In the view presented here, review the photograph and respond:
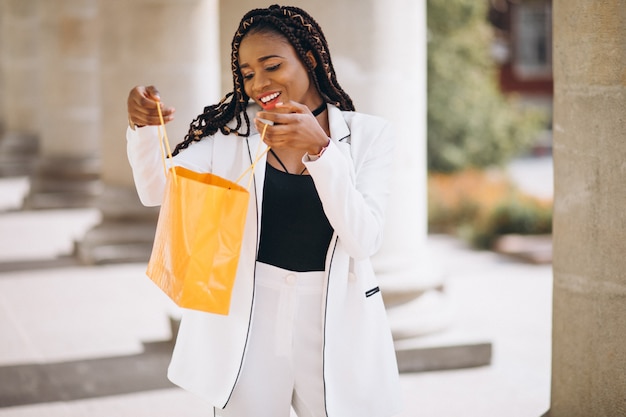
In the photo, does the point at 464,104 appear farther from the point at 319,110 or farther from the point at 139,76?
the point at 319,110

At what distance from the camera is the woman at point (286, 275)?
3.29 metres

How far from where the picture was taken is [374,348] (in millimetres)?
3414

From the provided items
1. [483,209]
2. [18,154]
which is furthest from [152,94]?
[18,154]

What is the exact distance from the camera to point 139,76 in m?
10.7

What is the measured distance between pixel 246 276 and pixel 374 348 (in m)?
0.50

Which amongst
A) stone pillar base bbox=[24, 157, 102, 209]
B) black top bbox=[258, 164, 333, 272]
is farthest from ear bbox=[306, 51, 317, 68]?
stone pillar base bbox=[24, 157, 102, 209]

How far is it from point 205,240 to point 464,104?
16905 mm

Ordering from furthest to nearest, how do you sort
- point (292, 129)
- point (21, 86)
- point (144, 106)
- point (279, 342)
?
point (21, 86), point (279, 342), point (144, 106), point (292, 129)

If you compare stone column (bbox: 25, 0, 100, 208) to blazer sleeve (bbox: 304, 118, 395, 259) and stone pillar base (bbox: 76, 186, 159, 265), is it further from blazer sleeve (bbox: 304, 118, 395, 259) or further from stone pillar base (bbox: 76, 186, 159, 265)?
blazer sleeve (bbox: 304, 118, 395, 259)

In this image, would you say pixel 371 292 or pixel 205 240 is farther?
pixel 371 292

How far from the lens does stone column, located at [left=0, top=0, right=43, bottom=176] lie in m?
19.4

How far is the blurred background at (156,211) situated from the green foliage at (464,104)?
34mm

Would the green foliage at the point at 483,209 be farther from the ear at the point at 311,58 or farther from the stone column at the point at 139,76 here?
the ear at the point at 311,58

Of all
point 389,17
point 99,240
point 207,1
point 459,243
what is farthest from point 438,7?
point 389,17
